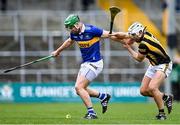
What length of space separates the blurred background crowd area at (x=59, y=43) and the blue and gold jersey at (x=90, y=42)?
1606 cm

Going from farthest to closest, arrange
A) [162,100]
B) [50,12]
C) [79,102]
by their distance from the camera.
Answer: [50,12] → [79,102] → [162,100]

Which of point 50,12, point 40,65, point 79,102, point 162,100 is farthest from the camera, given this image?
point 50,12

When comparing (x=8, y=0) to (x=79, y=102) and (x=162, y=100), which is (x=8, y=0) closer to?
(x=79, y=102)

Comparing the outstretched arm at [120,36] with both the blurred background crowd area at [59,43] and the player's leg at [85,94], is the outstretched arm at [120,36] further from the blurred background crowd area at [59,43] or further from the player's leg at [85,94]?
the blurred background crowd area at [59,43]

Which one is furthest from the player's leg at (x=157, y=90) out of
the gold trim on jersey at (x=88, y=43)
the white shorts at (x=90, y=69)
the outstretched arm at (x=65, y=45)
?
the outstretched arm at (x=65, y=45)

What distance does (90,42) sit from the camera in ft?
66.8

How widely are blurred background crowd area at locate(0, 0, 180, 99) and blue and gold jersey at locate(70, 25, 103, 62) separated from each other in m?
16.1

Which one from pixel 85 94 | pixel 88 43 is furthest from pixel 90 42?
pixel 85 94

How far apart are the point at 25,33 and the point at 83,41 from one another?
1829 cm

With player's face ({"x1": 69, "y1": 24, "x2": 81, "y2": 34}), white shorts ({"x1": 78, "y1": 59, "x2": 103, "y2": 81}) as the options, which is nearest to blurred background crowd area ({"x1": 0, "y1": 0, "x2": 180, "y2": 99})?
white shorts ({"x1": 78, "y1": 59, "x2": 103, "y2": 81})

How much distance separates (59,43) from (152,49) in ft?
59.0

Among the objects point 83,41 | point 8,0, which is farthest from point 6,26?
point 83,41

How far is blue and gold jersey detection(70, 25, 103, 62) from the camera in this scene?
800 inches

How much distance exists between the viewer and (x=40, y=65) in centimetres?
3719
